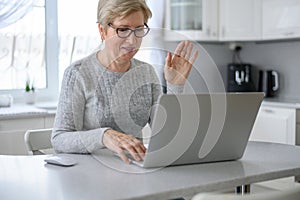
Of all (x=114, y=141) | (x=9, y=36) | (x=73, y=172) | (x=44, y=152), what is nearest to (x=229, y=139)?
(x=114, y=141)

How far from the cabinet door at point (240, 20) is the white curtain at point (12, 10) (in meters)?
1.73

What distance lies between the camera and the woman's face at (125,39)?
1.70m

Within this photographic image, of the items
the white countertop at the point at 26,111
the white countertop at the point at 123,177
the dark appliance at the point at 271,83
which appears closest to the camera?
the white countertop at the point at 123,177

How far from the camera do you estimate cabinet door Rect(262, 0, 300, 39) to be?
367 cm

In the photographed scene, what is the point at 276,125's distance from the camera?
3650 millimetres

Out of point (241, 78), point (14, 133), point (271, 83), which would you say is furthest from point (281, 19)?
point (14, 133)

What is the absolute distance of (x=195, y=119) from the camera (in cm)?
137

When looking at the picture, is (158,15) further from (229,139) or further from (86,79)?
(229,139)

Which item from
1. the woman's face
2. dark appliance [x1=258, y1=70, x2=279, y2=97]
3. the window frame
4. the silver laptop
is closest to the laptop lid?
the silver laptop

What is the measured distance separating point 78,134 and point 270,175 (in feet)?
2.16

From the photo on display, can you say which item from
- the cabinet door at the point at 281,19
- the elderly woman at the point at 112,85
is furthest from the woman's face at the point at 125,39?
the cabinet door at the point at 281,19

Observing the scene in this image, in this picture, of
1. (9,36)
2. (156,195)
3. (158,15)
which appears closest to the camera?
(156,195)

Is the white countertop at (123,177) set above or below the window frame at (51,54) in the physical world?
below

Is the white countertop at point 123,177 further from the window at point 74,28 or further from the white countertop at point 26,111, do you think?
the window at point 74,28
